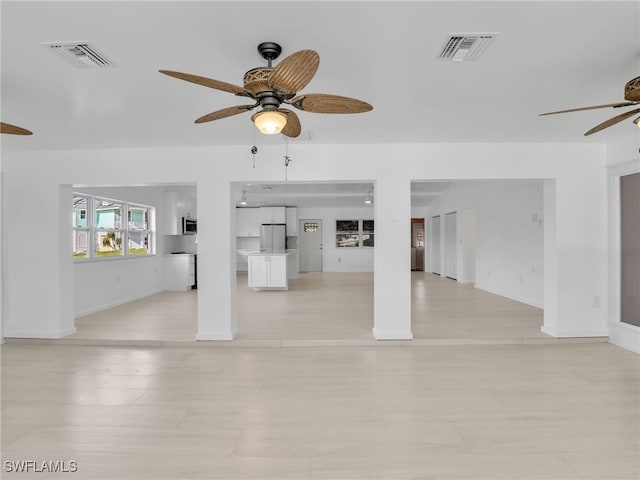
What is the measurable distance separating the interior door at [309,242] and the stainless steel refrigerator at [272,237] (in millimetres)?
1170

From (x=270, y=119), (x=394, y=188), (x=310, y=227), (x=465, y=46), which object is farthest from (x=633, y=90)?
(x=310, y=227)

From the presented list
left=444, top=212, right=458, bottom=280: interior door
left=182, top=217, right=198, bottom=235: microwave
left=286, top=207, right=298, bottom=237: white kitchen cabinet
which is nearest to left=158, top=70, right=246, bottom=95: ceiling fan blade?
left=182, top=217, right=198, bottom=235: microwave

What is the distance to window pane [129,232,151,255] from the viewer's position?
755 cm

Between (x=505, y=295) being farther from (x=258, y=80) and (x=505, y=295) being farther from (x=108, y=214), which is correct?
(x=108, y=214)

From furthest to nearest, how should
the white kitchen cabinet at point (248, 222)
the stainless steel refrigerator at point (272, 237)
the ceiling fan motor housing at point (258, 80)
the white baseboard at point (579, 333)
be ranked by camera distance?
1. the white kitchen cabinet at point (248, 222)
2. the stainless steel refrigerator at point (272, 237)
3. the white baseboard at point (579, 333)
4. the ceiling fan motor housing at point (258, 80)

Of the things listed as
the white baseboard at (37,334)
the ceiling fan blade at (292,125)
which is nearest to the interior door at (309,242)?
the white baseboard at (37,334)

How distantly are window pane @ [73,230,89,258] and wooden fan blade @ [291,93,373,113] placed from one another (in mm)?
5431

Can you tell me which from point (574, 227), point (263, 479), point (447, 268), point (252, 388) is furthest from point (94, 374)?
point (447, 268)

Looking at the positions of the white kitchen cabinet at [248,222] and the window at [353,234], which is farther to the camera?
the window at [353,234]

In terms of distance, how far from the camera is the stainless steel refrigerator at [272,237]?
11.4 m

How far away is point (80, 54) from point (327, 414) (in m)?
2.86

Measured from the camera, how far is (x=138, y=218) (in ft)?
25.6

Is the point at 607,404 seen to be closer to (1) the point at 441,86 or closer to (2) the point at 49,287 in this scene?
(1) the point at 441,86

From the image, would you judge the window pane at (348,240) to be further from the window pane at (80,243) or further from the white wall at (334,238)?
the window pane at (80,243)
